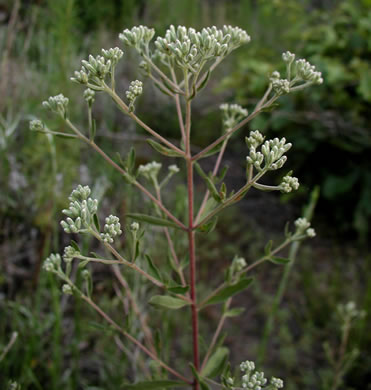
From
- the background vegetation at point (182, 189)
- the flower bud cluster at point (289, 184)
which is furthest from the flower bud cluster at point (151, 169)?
the background vegetation at point (182, 189)

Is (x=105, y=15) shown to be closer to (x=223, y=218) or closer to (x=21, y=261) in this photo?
(x=223, y=218)

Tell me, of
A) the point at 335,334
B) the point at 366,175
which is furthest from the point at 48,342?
the point at 366,175

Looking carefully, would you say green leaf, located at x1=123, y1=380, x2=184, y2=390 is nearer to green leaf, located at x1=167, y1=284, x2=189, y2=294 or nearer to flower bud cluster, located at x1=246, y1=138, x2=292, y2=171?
green leaf, located at x1=167, y1=284, x2=189, y2=294

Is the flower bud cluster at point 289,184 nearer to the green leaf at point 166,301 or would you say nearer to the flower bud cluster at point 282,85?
the flower bud cluster at point 282,85

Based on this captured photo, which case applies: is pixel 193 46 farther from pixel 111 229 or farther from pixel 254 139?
pixel 111 229

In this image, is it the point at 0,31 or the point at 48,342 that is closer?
the point at 48,342

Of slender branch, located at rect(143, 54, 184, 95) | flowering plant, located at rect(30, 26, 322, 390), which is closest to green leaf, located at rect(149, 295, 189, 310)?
flowering plant, located at rect(30, 26, 322, 390)
